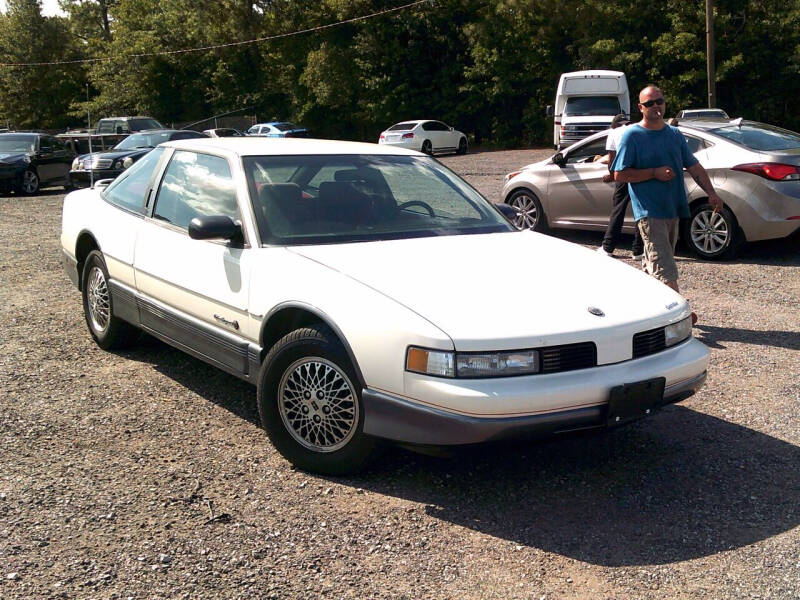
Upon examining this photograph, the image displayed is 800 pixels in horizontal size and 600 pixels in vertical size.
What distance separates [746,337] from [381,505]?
399 centimetres

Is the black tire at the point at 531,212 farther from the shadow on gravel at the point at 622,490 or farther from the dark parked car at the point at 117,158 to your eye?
the dark parked car at the point at 117,158

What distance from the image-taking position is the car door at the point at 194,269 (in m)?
4.68

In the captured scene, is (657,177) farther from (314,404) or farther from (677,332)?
(314,404)

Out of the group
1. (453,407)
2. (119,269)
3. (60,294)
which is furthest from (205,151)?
(60,294)

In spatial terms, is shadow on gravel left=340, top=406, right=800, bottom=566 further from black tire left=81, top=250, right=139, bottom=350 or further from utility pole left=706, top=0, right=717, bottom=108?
utility pole left=706, top=0, right=717, bottom=108

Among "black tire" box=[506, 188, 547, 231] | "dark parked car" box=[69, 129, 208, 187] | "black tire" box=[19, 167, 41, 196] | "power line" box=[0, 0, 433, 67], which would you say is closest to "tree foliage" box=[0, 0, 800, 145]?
"power line" box=[0, 0, 433, 67]

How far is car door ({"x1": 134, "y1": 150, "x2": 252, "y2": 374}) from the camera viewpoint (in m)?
4.68

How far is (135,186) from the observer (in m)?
6.10

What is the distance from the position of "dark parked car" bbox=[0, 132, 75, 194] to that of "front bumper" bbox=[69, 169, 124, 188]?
1002 mm

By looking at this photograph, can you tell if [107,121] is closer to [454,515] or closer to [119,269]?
[119,269]

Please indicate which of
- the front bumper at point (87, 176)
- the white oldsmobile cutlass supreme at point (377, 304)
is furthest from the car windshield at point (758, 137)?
the front bumper at point (87, 176)

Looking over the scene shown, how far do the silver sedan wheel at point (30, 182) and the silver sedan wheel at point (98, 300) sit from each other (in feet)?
53.2

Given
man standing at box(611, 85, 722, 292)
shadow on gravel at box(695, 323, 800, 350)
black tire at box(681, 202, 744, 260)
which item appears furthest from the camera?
black tire at box(681, 202, 744, 260)

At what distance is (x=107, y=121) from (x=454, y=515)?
86.9ft
